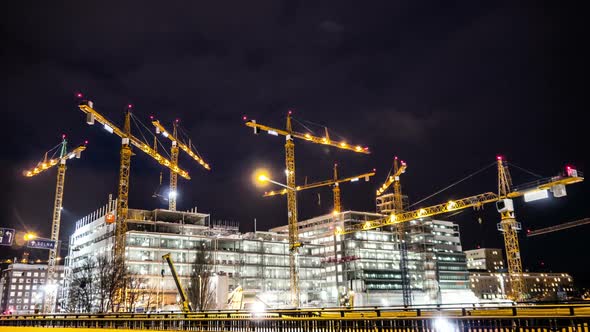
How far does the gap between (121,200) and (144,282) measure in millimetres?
18822

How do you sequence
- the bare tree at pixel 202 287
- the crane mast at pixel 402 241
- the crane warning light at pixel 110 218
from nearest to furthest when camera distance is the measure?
1. the bare tree at pixel 202 287
2. the crane warning light at pixel 110 218
3. the crane mast at pixel 402 241

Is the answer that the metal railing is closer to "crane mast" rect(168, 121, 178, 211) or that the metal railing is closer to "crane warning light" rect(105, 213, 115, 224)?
"crane warning light" rect(105, 213, 115, 224)

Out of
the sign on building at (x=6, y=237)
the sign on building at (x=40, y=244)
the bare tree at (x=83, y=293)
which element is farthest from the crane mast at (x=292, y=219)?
the sign on building at (x=6, y=237)

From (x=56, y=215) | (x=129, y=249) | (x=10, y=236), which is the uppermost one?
(x=56, y=215)

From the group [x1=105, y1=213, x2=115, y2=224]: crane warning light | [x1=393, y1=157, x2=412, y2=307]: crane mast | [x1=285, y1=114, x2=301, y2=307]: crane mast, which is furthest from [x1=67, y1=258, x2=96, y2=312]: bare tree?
[x1=393, y1=157, x2=412, y2=307]: crane mast

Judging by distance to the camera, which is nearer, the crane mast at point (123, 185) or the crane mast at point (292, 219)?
the crane mast at point (292, 219)

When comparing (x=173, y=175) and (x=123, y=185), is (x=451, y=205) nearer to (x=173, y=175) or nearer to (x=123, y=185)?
(x=123, y=185)

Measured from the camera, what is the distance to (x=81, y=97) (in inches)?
3356

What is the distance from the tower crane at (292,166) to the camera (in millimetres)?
84062

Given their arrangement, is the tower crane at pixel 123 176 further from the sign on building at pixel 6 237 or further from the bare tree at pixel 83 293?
the sign on building at pixel 6 237

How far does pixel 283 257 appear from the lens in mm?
136500

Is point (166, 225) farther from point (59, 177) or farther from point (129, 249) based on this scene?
point (59, 177)

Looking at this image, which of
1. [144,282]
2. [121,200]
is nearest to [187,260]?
[144,282]

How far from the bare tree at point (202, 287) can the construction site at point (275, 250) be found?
366 millimetres
